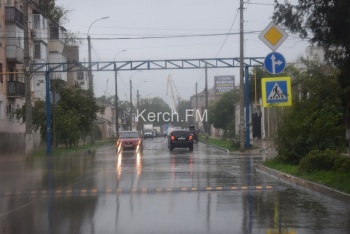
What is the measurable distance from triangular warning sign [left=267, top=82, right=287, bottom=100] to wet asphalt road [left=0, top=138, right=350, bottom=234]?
11.9 feet

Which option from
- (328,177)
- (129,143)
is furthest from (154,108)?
(328,177)

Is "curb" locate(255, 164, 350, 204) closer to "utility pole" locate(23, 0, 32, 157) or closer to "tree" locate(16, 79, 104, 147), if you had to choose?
"utility pole" locate(23, 0, 32, 157)

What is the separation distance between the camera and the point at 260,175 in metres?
21.7

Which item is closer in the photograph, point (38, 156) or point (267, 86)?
point (267, 86)

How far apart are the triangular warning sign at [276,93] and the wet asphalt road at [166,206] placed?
3.61 meters

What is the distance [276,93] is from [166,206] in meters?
11.1

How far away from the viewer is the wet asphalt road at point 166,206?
10.8 meters

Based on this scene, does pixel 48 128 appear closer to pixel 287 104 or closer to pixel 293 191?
pixel 287 104

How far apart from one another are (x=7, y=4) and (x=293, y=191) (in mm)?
38222

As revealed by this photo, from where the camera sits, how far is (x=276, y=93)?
23328 millimetres

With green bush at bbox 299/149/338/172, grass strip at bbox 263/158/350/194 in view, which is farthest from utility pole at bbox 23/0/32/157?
green bush at bbox 299/149/338/172

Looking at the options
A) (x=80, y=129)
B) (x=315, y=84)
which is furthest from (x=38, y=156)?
(x=315, y=84)

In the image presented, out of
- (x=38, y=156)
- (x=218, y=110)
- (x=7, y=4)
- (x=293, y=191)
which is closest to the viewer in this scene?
(x=293, y=191)

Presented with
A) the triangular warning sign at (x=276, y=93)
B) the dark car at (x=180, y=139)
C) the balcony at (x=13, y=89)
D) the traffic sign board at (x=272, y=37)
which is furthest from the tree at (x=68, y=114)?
the traffic sign board at (x=272, y=37)
